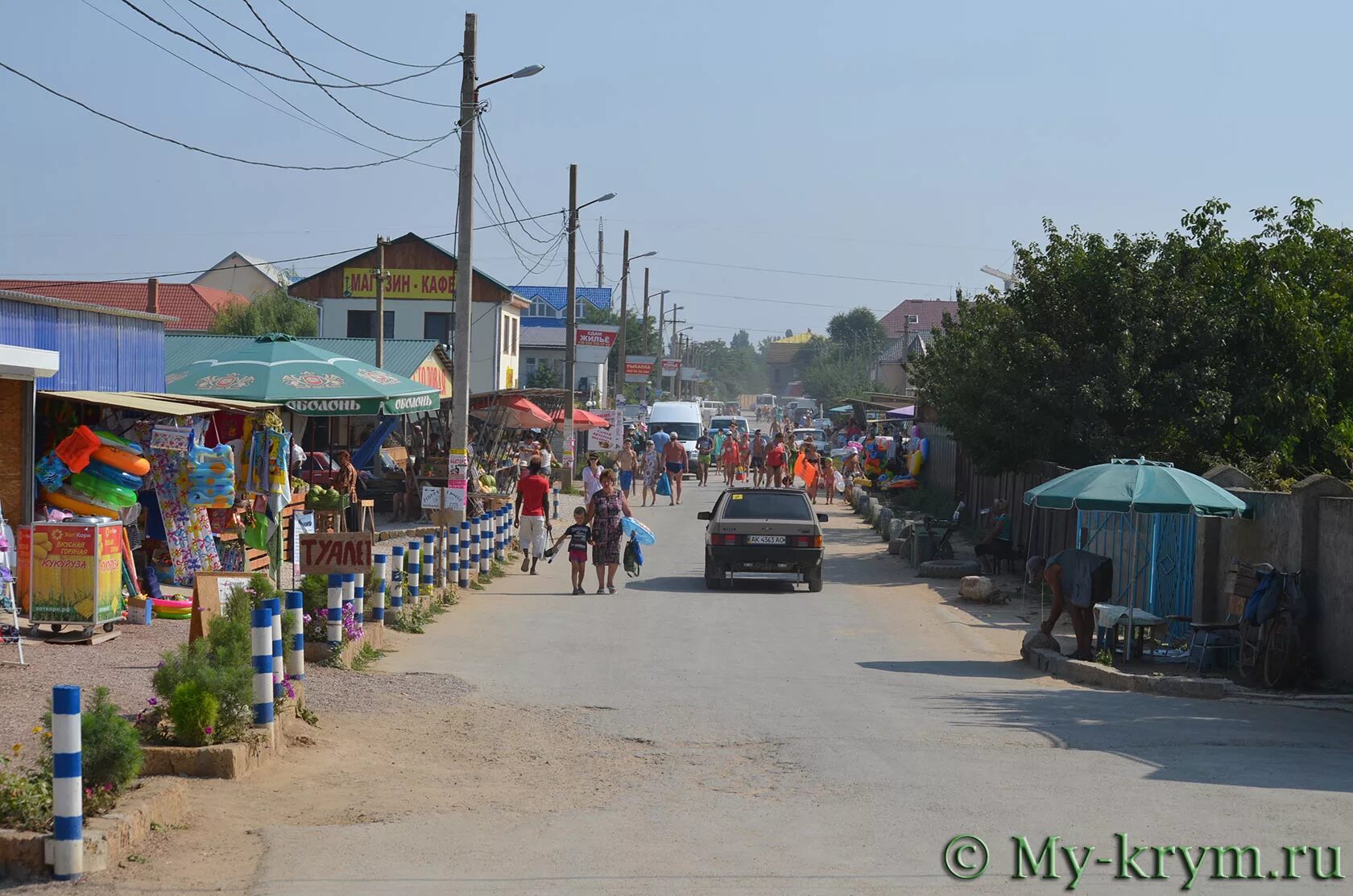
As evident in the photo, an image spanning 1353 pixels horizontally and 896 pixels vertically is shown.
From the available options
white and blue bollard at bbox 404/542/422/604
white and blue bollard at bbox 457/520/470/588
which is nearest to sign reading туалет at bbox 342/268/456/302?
white and blue bollard at bbox 457/520/470/588

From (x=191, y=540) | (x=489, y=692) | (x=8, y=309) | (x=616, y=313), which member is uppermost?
(x=616, y=313)

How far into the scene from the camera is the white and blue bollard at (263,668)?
8.41 meters

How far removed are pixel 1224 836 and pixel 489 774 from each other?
4146mm

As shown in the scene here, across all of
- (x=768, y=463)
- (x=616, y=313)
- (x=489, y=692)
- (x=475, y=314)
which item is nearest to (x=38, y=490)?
(x=489, y=692)

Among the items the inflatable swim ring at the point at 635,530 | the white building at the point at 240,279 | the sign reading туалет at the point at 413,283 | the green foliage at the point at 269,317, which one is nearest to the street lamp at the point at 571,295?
the inflatable swim ring at the point at 635,530

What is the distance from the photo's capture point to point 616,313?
368ft

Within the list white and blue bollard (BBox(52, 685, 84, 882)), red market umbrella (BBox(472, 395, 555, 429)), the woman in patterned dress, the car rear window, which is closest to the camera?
white and blue bollard (BBox(52, 685, 84, 882))

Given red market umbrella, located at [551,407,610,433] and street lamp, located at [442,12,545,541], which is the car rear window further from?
red market umbrella, located at [551,407,610,433]

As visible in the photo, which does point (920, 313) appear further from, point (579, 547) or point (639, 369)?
A: point (579, 547)

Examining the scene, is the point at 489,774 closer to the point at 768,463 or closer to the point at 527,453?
the point at 527,453

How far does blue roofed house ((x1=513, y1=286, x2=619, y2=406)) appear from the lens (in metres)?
68.1

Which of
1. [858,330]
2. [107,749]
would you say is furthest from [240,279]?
[858,330]

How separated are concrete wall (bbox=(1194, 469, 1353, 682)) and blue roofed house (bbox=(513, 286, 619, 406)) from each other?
51841mm
